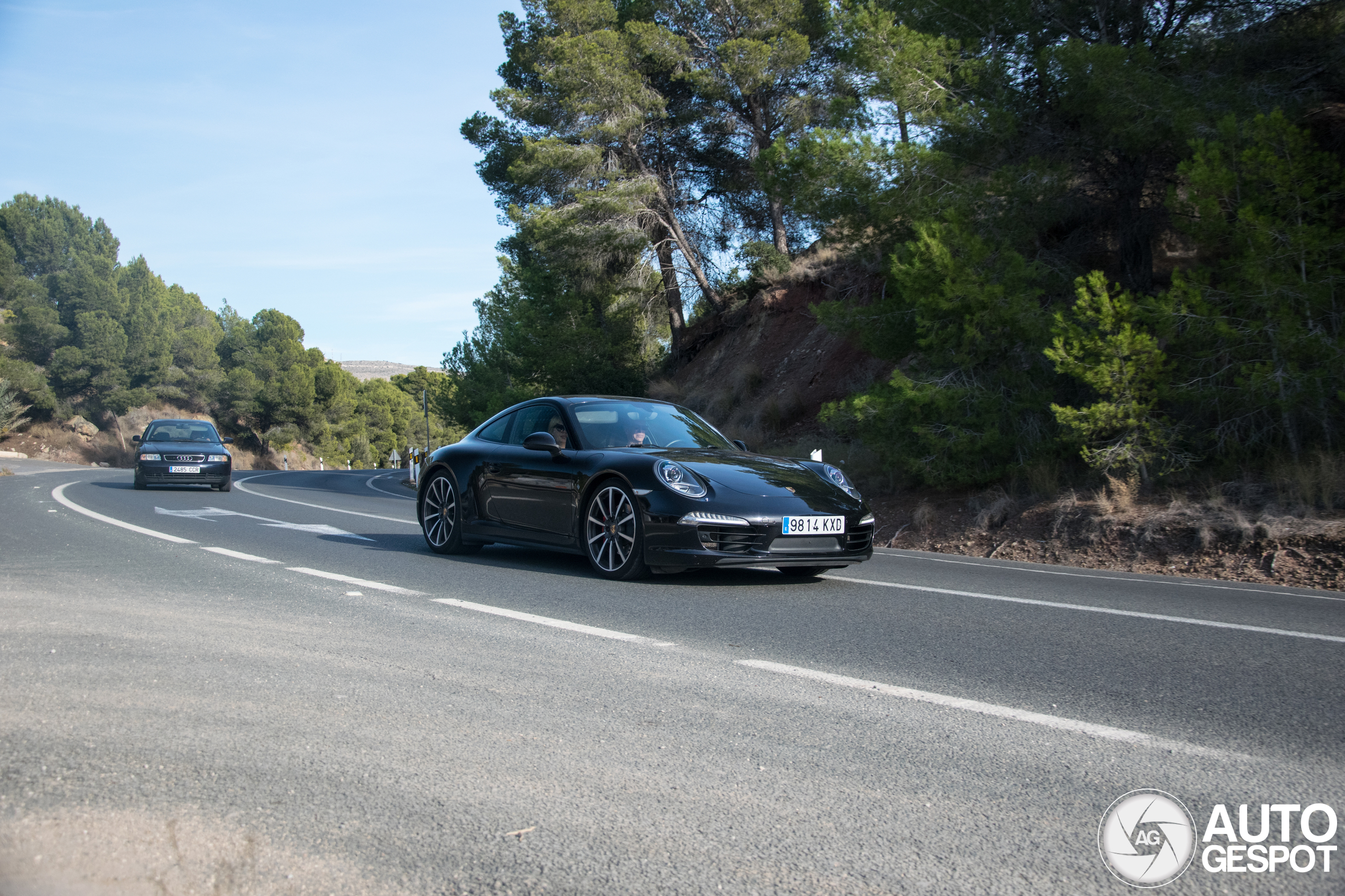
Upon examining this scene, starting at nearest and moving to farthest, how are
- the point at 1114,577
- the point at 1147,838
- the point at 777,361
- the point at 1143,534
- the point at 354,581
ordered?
the point at 1147,838
the point at 354,581
the point at 1114,577
the point at 1143,534
the point at 777,361

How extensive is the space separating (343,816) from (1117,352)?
9725 mm

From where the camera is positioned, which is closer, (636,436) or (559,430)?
(636,436)

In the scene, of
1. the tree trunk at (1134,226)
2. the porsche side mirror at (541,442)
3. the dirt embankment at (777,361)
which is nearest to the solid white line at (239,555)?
the porsche side mirror at (541,442)

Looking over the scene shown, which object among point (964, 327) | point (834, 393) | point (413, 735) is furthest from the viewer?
point (834, 393)

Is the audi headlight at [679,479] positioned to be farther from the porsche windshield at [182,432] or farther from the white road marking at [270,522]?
the porsche windshield at [182,432]

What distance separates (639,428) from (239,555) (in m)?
3.68

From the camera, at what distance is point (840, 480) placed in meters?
7.95

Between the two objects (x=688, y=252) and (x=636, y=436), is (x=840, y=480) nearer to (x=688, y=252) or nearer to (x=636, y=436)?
(x=636, y=436)

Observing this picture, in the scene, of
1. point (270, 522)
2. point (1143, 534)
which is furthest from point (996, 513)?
point (270, 522)

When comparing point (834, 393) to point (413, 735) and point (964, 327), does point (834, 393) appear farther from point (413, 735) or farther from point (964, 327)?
point (413, 735)

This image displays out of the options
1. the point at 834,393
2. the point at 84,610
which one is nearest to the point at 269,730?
the point at 84,610

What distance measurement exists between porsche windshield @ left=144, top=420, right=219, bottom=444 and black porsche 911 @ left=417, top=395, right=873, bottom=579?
13.2m

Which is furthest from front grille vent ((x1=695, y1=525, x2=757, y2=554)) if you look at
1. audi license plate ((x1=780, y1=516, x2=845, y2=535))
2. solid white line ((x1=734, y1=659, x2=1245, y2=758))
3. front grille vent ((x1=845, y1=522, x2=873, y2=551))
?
solid white line ((x1=734, y1=659, x2=1245, y2=758))

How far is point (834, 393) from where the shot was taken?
877 inches
